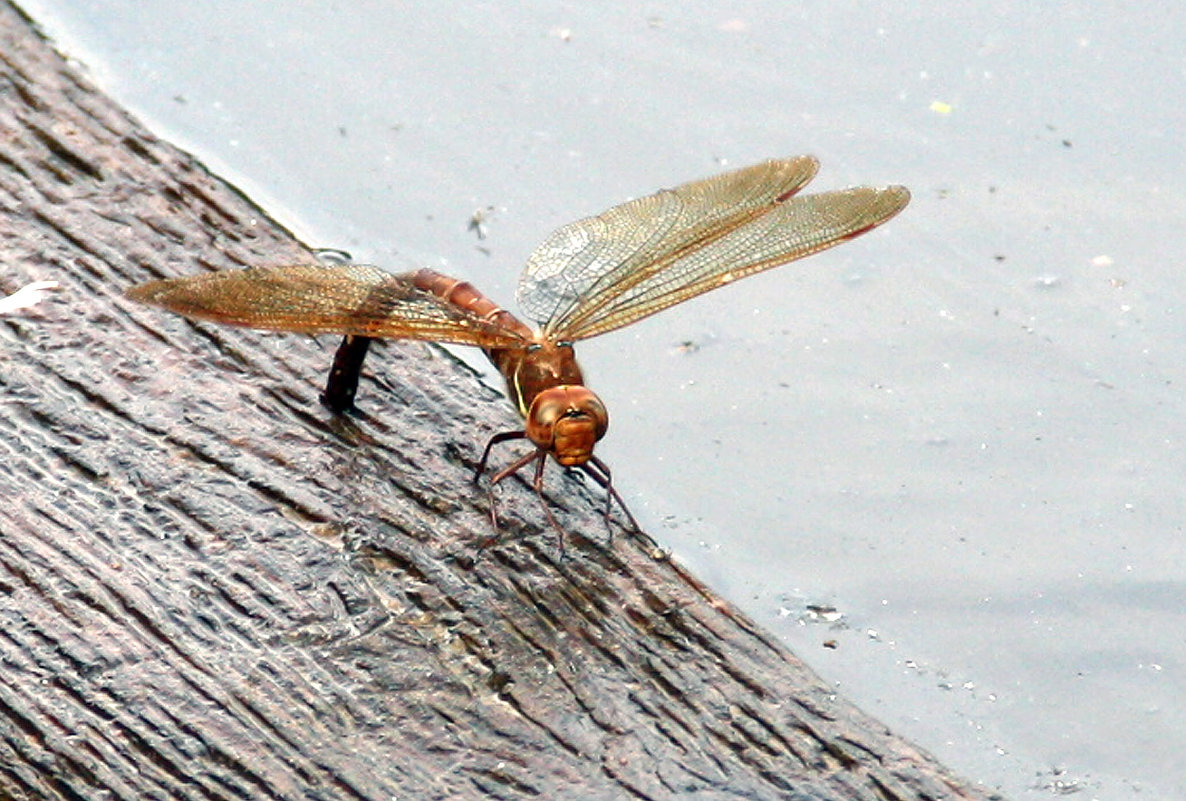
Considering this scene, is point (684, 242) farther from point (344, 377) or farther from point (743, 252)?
point (344, 377)

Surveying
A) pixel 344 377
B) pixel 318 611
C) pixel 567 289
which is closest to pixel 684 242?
pixel 567 289

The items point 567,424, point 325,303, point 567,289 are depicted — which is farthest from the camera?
point 567,289

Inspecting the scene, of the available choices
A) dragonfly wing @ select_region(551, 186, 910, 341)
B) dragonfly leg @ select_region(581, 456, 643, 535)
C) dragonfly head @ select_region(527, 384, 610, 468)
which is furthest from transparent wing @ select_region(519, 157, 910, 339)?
dragonfly leg @ select_region(581, 456, 643, 535)

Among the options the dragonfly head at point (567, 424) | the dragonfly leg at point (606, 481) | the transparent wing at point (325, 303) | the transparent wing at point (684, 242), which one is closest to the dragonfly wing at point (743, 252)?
the transparent wing at point (684, 242)

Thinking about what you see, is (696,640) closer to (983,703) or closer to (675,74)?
(983,703)

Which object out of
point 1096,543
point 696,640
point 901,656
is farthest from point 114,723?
point 1096,543

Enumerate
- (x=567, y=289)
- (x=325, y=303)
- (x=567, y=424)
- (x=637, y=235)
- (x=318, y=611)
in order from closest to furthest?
(x=318, y=611), (x=567, y=424), (x=325, y=303), (x=567, y=289), (x=637, y=235)

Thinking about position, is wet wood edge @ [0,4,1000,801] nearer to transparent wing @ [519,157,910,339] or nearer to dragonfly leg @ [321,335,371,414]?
dragonfly leg @ [321,335,371,414]

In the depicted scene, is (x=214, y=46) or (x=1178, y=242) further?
(x=214, y=46)
